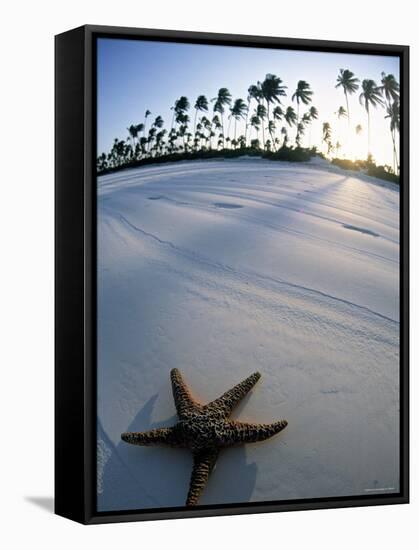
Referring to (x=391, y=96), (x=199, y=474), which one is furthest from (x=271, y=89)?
(x=199, y=474)

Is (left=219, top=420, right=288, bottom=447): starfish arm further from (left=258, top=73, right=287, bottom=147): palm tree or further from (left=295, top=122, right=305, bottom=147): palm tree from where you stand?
(left=258, top=73, right=287, bottom=147): palm tree

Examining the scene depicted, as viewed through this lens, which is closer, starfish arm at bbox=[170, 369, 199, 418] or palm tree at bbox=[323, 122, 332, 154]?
starfish arm at bbox=[170, 369, 199, 418]

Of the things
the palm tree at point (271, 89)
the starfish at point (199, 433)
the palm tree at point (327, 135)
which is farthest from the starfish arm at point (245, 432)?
the palm tree at point (271, 89)

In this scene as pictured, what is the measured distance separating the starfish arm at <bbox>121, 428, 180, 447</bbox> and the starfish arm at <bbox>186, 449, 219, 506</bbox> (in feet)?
0.47

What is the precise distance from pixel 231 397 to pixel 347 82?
190cm

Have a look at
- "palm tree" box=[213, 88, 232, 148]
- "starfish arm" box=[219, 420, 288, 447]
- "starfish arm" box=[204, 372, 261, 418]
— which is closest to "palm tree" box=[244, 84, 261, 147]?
"palm tree" box=[213, 88, 232, 148]

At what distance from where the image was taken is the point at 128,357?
7.23 meters

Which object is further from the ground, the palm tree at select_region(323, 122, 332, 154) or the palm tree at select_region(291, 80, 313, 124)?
the palm tree at select_region(291, 80, 313, 124)

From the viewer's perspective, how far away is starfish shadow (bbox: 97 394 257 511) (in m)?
7.18

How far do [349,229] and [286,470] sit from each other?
138 centimetres

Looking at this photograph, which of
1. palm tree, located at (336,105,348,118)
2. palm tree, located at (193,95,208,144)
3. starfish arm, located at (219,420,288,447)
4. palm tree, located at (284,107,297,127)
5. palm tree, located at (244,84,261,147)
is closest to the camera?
starfish arm, located at (219,420,288,447)

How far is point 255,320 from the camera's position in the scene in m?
7.48

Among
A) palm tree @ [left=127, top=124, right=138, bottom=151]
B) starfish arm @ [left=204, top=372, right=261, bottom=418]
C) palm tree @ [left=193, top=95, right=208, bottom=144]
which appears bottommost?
starfish arm @ [left=204, top=372, right=261, bottom=418]

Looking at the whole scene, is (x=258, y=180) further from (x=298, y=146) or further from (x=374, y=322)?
(x=374, y=322)
